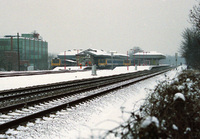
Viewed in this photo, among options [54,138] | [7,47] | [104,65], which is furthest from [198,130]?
[7,47]

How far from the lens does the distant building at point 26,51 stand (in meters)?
64.1

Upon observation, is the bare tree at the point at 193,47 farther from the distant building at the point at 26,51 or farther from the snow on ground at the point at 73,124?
the distant building at the point at 26,51

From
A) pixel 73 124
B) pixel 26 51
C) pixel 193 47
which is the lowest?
pixel 73 124

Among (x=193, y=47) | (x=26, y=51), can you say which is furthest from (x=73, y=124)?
(x=26, y=51)

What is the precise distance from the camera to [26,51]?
75438mm

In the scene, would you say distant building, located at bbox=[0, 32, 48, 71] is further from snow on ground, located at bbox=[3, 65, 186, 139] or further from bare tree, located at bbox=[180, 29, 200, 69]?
snow on ground, located at bbox=[3, 65, 186, 139]

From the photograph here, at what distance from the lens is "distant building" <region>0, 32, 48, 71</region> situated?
64.1 metres

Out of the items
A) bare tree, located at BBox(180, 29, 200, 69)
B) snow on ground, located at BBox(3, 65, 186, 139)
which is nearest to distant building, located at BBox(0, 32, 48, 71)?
bare tree, located at BBox(180, 29, 200, 69)

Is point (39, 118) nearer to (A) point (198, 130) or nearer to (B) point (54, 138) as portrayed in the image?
(B) point (54, 138)

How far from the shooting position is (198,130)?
3.02 metres

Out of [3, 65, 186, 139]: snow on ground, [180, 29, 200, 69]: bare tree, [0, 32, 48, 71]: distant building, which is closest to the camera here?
[3, 65, 186, 139]: snow on ground

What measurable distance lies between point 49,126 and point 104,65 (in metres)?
57.9

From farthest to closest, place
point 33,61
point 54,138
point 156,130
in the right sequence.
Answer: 1. point 33,61
2. point 54,138
3. point 156,130

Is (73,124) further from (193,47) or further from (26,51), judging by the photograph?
(26,51)
